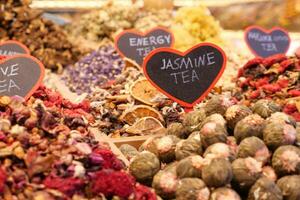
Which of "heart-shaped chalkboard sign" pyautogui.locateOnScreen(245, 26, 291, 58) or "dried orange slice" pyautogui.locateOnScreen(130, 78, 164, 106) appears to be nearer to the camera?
"dried orange slice" pyautogui.locateOnScreen(130, 78, 164, 106)

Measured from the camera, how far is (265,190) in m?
1.47

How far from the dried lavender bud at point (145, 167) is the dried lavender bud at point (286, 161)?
36cm

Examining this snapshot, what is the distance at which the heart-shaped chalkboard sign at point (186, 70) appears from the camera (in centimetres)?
213

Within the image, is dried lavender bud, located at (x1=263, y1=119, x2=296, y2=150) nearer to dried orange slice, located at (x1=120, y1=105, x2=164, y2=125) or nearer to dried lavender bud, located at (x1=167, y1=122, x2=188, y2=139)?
dried lavender bud, located at (x1=167, y1=122, x2=188, y2=139)

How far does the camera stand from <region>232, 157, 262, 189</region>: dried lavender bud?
1500 millimetres

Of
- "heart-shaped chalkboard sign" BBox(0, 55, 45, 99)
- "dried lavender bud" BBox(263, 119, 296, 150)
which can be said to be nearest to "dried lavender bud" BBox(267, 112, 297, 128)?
"dried lavender bud" BBox(263, 119, 296, 150)

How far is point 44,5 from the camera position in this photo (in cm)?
509

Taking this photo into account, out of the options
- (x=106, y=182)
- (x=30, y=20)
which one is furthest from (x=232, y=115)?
(x=30, y=20)

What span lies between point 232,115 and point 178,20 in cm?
268

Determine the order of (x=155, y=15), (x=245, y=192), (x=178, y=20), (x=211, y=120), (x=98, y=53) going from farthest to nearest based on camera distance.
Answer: (x=155, y=15) → (x=178, y=20) → (x=98, y=53) → (x=211, y=120) → (x=245, y=192)

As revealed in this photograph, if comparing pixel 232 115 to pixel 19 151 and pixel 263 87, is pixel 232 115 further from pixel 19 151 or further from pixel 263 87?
pixel 263 87

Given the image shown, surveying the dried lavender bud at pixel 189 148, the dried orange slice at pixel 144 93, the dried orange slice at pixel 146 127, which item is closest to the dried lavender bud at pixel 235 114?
the dried lavender bud at pixel 189 148

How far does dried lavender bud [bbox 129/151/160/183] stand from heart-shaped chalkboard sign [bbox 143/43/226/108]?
1.71 ft

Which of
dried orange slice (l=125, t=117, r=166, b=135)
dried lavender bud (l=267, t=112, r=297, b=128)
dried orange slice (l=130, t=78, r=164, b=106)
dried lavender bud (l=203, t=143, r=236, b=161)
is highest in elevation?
dried lavender bud (l=267, t=112, r=297, b=128)
